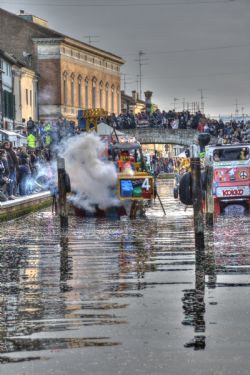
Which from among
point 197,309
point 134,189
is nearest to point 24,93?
point 134,189

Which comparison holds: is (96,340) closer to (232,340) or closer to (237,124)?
(232,340)

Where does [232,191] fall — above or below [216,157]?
below

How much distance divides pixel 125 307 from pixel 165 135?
8595 cm

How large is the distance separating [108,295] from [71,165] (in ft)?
65.7

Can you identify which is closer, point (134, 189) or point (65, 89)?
point (134, 189)

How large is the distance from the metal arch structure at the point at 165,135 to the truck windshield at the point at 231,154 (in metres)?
60.6

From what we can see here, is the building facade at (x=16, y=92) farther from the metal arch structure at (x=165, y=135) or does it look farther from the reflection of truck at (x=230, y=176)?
the reflection of truck at (x=230, y=176)

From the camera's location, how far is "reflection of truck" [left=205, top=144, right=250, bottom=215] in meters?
34.0

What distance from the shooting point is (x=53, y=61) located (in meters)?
112

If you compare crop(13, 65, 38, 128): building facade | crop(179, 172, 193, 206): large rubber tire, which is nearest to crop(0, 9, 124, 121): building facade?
crop(13, 65, 38, 128): building facade

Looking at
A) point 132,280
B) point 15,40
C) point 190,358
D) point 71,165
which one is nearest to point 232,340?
point 190,358

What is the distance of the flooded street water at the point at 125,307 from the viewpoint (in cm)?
945

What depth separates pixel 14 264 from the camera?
678 inches

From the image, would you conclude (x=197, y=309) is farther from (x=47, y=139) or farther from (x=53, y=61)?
(x=53, y=61)
